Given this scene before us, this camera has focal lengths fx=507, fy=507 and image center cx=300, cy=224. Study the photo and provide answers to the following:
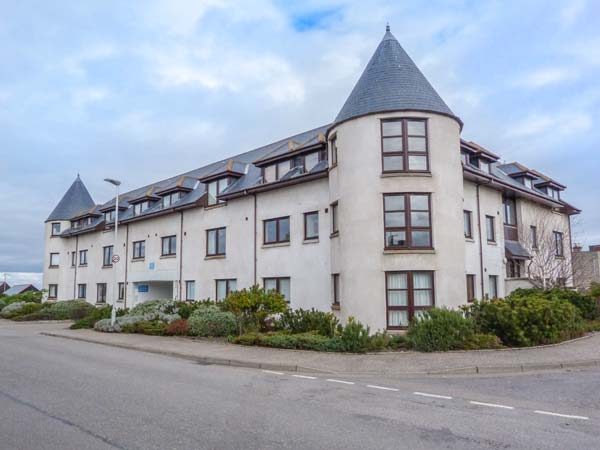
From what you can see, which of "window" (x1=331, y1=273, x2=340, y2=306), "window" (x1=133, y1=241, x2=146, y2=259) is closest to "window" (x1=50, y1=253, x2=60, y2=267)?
"window" (x1=133, y1=241, x2=146, y2=259)

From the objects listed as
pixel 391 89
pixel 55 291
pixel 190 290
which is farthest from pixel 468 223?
pixel 55 291

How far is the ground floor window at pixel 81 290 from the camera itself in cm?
3842

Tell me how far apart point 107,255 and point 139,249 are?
493cm

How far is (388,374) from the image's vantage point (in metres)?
11.4

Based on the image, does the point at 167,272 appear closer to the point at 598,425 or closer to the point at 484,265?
the point at 484,265

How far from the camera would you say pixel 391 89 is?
1795 centimetres

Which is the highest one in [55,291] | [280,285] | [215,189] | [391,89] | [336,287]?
[391,89]

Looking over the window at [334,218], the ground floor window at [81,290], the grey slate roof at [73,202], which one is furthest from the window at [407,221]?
the grey slate roof at [73,202]

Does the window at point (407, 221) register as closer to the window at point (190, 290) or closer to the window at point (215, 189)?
the window at point (215, 189)

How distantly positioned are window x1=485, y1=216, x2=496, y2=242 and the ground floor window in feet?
97.4

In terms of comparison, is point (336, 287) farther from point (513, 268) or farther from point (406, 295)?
point (513, 268)

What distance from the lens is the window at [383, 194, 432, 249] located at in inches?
670

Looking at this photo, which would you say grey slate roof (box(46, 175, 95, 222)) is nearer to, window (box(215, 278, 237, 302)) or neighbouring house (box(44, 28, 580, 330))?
neighbouring house (box(44, 28, 580, 330))

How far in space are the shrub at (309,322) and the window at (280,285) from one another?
4023mm
